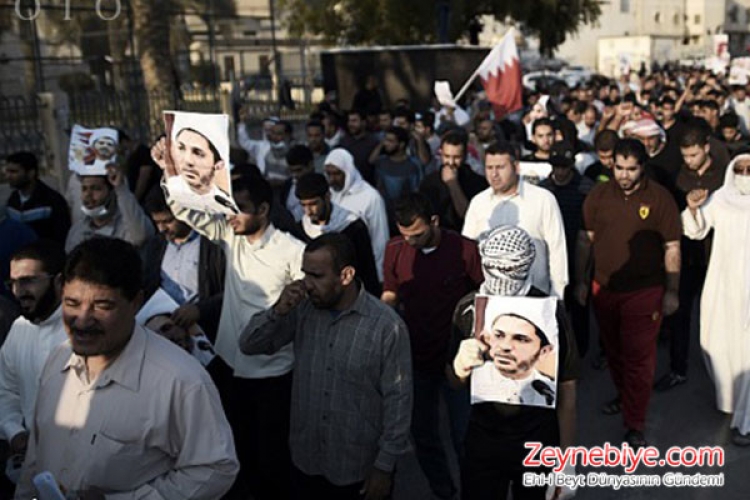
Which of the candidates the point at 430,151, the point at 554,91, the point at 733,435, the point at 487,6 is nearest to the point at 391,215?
the point at 430,151

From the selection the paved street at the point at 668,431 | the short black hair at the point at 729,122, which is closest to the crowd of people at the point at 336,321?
the paved street at the point at 668,431

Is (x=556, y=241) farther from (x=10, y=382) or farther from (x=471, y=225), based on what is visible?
(x=10, y=382)

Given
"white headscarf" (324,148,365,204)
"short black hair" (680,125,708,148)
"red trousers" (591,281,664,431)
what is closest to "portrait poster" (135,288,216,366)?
"white headscarf" (324,148,365,204)

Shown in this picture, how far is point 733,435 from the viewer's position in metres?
5.04

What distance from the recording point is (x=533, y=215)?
4902 millimetres

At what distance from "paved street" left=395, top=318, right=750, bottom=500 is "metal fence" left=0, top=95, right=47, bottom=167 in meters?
7.79

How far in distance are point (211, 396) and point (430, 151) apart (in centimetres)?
691

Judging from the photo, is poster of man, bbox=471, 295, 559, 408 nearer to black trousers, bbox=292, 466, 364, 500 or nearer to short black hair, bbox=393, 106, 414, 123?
black trousers, bbox=292, 466, 364, 500

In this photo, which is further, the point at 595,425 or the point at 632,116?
the point at 632,116

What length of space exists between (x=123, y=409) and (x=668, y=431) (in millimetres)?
3939

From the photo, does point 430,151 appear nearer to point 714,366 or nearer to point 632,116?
point 632,116

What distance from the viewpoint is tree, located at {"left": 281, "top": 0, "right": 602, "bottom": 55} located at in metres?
26.1

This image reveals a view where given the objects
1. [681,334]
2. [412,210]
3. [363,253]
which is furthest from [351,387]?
[681,334]

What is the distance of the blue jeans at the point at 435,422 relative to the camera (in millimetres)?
4238
